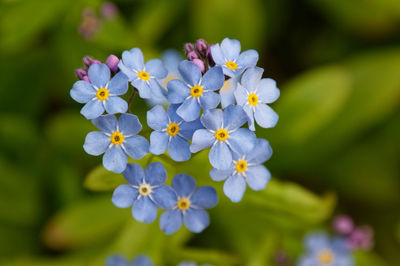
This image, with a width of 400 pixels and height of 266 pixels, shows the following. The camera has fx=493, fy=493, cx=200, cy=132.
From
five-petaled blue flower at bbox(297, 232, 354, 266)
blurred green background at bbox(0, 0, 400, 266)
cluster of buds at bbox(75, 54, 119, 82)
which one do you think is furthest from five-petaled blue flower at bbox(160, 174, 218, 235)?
five-petaled blue flower at bbox(297, 232, 354, 266)

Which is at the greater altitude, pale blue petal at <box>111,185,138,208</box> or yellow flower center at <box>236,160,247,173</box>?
yellow flower center at <box>236,160,247,173</box>

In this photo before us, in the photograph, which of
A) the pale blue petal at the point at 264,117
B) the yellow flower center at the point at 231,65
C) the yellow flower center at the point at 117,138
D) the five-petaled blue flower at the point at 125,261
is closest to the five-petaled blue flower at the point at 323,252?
the five-petaled blue flower at the point at 125,261

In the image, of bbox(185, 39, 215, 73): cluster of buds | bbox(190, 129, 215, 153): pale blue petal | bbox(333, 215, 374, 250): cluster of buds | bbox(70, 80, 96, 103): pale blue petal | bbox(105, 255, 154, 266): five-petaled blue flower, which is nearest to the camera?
bbox(190, 129, 215, 153): pale blue petal

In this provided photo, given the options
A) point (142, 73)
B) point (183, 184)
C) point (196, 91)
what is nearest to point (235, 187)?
point (183, 184)

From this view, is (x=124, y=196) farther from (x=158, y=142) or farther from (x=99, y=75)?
(x=99, y=75)

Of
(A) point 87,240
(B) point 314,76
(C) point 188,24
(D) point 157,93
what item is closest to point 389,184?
(B) point 314,76

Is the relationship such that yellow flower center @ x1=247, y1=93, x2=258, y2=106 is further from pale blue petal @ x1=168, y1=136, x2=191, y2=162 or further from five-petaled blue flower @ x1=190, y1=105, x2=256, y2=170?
pale blue petal @ x1=168, y1=136, x2=191, y2=162

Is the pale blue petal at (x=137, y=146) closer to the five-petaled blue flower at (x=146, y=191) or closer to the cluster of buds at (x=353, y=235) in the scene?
the five-petaled blue flower at (x=146, y=191)
